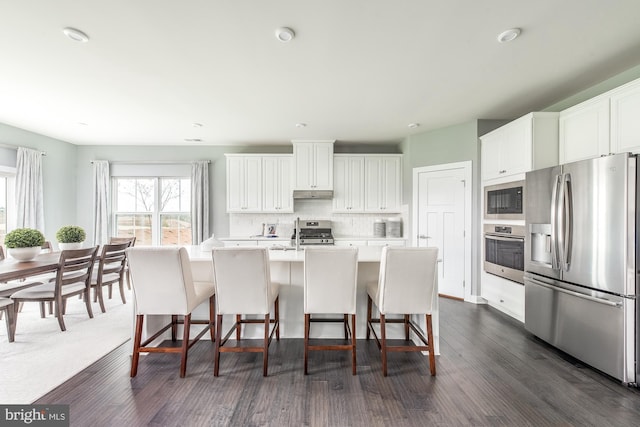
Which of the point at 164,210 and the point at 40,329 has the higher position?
the point at 164,210

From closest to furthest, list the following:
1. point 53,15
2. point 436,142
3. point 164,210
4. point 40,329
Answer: point 53,15, point 40,329, point 436,142, point 164,210

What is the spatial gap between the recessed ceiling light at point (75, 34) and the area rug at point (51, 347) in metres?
2.65

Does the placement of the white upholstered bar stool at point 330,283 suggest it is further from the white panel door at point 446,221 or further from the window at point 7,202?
the window at point 7,202

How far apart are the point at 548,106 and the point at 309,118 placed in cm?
318

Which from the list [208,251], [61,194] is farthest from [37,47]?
[61,194]

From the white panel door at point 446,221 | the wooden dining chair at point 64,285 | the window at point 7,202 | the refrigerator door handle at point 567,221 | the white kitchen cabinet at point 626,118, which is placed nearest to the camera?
the white kitchen cabinet at point 626,118

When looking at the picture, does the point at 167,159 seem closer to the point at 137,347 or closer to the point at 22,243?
the point at 22,243

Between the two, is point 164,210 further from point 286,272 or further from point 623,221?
point 623,221

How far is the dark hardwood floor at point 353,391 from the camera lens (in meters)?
1.64

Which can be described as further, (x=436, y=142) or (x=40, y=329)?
(x=436, y=142)

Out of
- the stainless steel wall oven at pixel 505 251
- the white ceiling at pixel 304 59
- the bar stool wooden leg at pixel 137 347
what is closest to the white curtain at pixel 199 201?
the white ceiling at pixel 304 59

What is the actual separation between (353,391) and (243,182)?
13.3ft

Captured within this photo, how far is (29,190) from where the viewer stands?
4.33 m

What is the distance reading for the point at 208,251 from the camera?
2578mm
